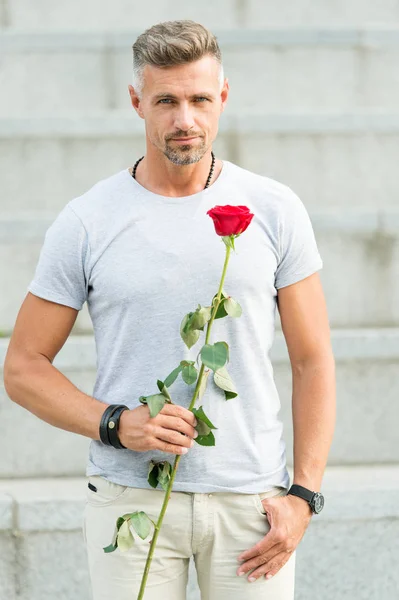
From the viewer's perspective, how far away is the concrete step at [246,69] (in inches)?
187

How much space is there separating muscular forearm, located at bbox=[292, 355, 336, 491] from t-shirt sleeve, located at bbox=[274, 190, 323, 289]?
0.67 ft

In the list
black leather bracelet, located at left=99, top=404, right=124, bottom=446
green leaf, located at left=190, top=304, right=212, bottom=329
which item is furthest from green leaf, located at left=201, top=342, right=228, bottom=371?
black leather bracelet, located at left=99, top=404, right=124, bottom=446

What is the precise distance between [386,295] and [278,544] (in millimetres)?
2007

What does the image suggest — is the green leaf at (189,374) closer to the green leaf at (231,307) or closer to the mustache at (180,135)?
the green leaf at (231,307)

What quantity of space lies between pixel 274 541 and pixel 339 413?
1.60 m

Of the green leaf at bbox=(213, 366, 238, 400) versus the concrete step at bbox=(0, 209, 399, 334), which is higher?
the green leaf at bbox=(213, 366, 238, 400)

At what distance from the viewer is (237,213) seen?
76.8 inches

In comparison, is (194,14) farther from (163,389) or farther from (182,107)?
(163,389)

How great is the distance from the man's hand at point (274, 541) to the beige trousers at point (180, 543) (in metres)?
0.02

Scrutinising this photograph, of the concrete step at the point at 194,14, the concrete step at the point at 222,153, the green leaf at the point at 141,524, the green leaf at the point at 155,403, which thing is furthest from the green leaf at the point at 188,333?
the concrete step at the point at 194,14

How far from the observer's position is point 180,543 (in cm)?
224

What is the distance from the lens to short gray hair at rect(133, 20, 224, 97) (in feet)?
7.13

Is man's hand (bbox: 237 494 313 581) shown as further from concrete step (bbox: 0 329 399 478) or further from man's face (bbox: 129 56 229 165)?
concrete step (bbox: 0 329 399 478)

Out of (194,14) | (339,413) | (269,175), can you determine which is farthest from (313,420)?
(194,14)
